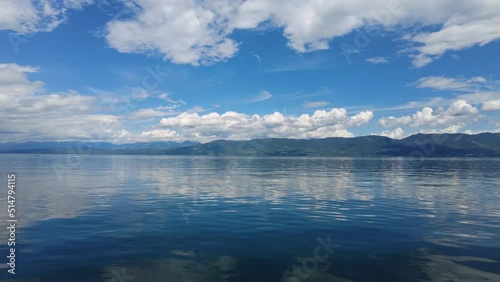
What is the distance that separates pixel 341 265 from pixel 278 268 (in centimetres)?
477

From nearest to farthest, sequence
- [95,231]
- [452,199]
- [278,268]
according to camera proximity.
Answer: [278,268] → [95,231] → [452,199]

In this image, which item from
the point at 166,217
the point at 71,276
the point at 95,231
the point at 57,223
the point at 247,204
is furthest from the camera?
the point at 247,204

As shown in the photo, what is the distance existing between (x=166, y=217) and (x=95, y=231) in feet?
30.7

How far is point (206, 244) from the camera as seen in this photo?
28719 mm

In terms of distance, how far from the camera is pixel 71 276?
2111 cm

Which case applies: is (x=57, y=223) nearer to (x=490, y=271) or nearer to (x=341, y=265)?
(x=341, y=265)

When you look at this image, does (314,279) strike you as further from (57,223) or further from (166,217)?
(57,223)

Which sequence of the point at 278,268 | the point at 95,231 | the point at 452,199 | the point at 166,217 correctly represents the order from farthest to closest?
the point at 452,199
the point at 166,217
the point at 95,231
the point at 278,268

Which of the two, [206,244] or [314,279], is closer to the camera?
[314,279]

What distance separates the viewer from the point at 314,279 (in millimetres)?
21203

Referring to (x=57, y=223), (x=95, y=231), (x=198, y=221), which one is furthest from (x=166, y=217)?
(x=57, y=223)

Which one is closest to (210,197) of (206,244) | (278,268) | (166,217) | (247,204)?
(247,204)

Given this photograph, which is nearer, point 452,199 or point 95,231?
point 95,231

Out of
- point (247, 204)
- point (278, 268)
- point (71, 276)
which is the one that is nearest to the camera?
point (71, 276)
